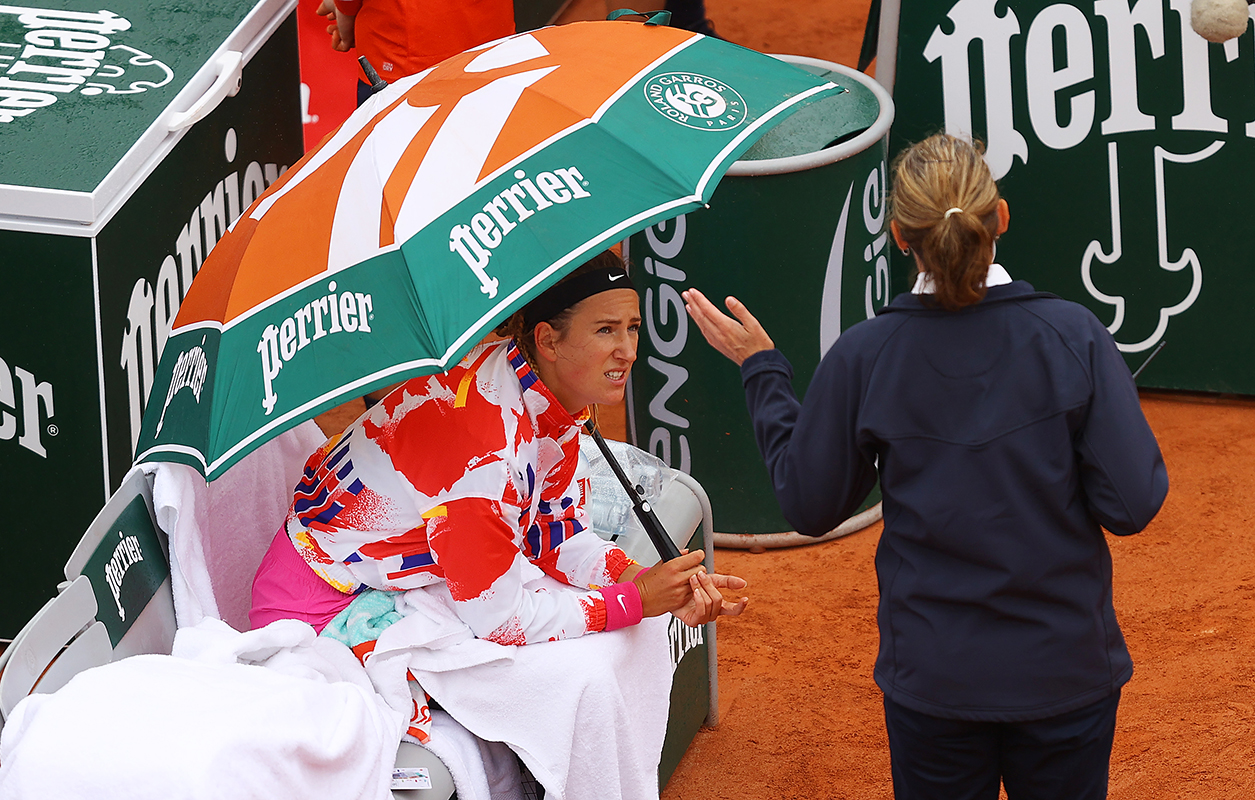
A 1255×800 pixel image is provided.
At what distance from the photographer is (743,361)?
2484 millimetres

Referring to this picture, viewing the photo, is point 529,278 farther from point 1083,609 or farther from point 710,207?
point 710,207

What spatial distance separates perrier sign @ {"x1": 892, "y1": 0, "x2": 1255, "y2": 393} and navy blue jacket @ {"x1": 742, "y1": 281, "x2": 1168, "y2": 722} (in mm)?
2933

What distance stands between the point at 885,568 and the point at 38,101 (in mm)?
2754

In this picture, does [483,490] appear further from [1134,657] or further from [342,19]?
[342,19]

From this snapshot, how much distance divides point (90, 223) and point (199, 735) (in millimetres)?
1941

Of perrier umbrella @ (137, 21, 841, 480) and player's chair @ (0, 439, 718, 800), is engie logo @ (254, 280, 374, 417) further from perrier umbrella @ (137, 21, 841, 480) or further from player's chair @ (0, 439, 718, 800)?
player's chair @ (0, 439, 718, 800)

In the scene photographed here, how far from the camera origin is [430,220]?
231cm

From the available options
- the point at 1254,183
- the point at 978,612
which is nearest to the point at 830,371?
the point at 978,612

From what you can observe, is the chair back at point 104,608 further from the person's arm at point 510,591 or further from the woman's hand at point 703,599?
the woman's hand at point 703,599

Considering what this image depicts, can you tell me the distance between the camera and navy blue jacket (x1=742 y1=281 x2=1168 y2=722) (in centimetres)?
212

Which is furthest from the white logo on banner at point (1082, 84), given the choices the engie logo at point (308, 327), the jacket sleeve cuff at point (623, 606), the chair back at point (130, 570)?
the chair back at point (130, 570)

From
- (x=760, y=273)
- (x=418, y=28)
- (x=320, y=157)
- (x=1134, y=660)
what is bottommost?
(x=1134, y=660)

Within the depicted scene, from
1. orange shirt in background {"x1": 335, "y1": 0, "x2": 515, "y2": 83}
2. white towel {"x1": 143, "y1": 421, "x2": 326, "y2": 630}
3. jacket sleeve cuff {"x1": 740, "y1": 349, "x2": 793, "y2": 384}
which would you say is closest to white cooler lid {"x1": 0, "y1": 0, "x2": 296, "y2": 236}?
orange shirt in background {"x1": 335, "y1": 0, "x2": 515, "y2": 83}

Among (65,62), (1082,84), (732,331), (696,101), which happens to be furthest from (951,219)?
(1082,84)
